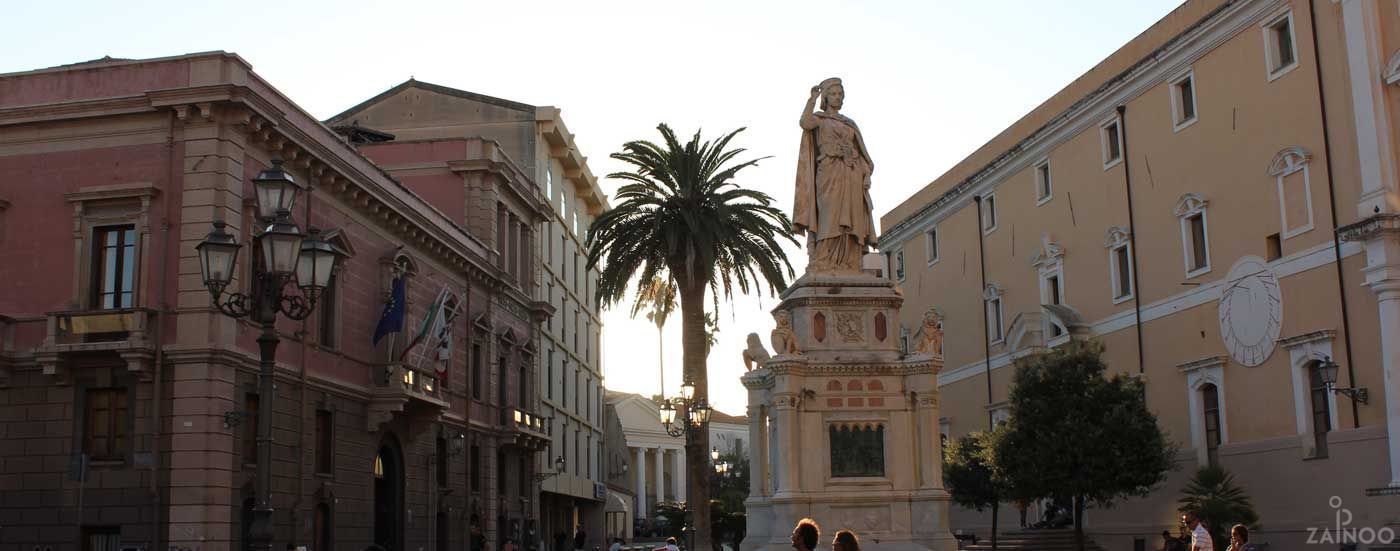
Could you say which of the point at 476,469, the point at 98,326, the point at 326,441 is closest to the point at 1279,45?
the point at 326,441

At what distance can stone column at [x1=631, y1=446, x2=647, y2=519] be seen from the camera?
100925 mm

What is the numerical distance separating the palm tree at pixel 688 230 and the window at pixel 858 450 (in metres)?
14.7

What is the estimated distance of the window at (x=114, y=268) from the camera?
26359 millimetres

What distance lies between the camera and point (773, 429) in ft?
65.0

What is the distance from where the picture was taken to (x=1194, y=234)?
114 feet

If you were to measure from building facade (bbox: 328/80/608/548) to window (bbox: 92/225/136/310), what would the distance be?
63.9ft

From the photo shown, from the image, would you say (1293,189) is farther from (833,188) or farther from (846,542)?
(846,542)

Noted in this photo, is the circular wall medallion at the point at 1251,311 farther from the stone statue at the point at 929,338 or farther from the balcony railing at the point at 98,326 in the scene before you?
the balcony railing at the point at 98,326

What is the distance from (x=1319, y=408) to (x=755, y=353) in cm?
1597

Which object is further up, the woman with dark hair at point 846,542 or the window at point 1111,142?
the window at point 1111,142

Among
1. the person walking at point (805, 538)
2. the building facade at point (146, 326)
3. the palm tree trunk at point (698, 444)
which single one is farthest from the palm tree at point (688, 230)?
the person walking at point (805, 538)

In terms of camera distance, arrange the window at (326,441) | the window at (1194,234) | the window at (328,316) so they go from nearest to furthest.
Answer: the window at (326,441), the window at (328,316), the window at (1194,234)

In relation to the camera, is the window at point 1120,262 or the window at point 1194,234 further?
the window at point 1120,262

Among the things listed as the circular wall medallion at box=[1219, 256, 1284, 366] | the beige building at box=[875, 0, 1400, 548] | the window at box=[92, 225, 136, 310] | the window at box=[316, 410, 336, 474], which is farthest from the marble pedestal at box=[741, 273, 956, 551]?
the circular wall medallion at box=[1219, 256, 1284, 366]
